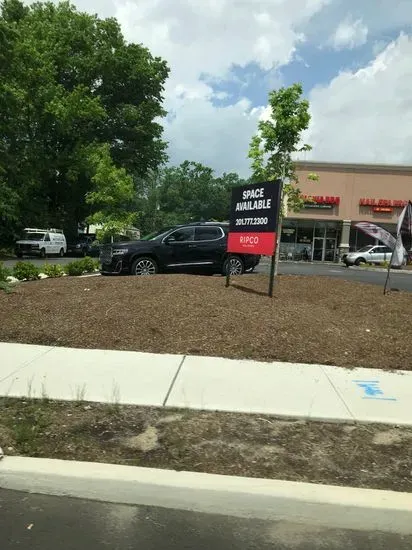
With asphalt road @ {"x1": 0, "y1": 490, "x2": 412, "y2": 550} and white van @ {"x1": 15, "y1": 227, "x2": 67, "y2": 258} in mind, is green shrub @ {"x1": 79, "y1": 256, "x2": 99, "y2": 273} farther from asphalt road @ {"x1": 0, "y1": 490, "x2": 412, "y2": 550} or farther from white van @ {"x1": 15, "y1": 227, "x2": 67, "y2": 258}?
white van @ {"x1": 15, "y1": 227, "x2": 67, "y2": 258}

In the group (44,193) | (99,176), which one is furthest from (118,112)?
(99,176)

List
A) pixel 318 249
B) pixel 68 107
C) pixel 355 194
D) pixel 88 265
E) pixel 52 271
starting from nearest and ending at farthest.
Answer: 1. pixel 52 271
2. pixel 88 265
3. pixel 68 107
4. pixel 355 194
5. pixel 318 249

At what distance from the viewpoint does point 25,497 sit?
150 inches

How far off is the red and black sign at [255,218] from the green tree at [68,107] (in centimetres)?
2558

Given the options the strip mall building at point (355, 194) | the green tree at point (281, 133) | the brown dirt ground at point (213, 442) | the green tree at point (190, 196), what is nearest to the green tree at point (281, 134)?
the green tree at point (281, 133)

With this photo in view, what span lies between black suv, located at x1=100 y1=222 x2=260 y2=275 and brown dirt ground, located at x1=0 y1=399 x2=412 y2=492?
961cm

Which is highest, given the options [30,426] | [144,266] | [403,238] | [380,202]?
[380,202]

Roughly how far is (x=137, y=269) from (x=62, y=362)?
8109 mm

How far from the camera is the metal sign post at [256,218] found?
10.1 m

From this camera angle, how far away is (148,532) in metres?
3.44

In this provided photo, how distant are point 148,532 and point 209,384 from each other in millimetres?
2640

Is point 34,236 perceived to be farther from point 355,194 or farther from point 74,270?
point 355,194

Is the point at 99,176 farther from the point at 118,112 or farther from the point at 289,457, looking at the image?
the point at 289,457

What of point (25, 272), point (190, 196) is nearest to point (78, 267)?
point (25, 272)
